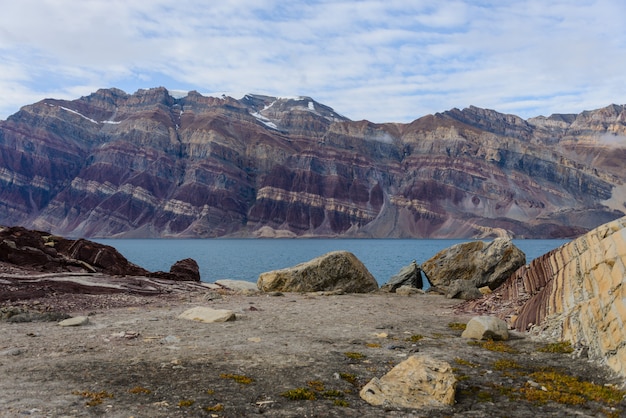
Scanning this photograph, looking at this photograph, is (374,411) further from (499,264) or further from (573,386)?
(499,264)

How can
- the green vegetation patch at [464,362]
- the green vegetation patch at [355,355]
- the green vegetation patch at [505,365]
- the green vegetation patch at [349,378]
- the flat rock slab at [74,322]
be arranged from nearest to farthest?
the green vegetation patch at [349,378] → the green vegetation patch at [505,365] → the green vegetation patch at [464,362] → the green vegetation patch at [355,355] → the flat rock slab at [74,322]

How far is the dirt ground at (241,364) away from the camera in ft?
39.6

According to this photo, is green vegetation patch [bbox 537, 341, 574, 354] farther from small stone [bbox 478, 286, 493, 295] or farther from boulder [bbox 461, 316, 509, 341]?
small stone [bbox 478, 286, 493, 295]

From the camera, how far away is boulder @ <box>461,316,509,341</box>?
2033 centimetres

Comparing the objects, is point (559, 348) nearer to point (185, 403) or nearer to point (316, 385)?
point (316, 385)

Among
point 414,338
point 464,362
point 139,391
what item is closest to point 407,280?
point 414,338

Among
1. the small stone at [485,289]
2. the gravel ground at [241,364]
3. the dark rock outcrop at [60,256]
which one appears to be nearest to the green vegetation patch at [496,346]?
the gravel ground at [241,364]

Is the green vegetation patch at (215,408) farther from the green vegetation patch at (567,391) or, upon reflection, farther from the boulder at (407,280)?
the boulder at (407,280)

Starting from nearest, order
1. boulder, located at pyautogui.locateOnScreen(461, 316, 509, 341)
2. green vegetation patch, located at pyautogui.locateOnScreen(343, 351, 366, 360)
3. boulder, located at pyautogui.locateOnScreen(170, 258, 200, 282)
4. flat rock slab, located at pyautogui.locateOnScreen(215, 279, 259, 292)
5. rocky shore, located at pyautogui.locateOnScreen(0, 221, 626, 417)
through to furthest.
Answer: rocky shore, located at pyautogui.locateOnScreen(0, 221, 626, 417), green vegetation patch, located at pyautogui.locateOnScreen(343, 351, 366, 360), boulder, located at pyautogui.locateOnScreen(461, 316, 509, 341), flat rock slab, located at pyautogui.locateOnScreen(215, 279, 259, 292), boulder, located at pyautogui.locateOnScreen(170, 258, 200, 282)

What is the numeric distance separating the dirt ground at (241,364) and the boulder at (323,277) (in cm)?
1230

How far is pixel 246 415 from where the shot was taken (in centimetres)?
1152

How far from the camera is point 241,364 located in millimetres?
15617

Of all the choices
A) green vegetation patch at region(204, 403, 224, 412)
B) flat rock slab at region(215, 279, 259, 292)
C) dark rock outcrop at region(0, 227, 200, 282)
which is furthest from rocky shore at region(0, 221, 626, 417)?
flat rock slab at region(215, 279, 259, 292)

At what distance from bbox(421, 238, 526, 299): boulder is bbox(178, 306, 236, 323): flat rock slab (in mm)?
18627
